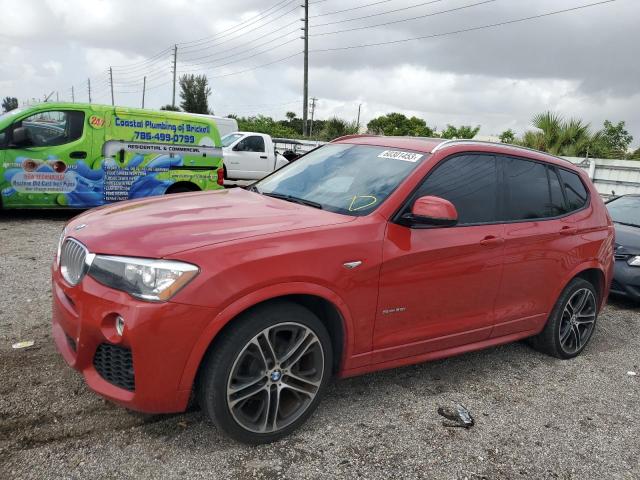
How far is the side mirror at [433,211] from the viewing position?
307cm

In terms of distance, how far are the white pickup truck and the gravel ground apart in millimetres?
11764

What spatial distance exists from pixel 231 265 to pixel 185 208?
86cm

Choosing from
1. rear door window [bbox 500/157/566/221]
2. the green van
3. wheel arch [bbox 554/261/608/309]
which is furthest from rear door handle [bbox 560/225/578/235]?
the green van

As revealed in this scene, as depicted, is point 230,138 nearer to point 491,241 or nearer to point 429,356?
point 491,241

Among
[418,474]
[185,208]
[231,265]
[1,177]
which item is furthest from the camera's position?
[1,177]

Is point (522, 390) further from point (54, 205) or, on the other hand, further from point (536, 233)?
point (54, 205)

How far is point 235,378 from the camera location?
8.92 ft

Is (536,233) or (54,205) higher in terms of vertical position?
(536,233)

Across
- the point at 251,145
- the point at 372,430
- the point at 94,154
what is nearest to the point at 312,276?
the point at 372,430

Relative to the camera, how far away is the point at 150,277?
249 centimetres

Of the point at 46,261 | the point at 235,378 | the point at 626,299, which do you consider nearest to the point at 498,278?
the point at 235,378

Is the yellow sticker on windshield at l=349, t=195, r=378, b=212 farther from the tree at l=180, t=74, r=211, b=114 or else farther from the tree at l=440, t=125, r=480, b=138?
the tree at l=180, t=74, r=211, b=114

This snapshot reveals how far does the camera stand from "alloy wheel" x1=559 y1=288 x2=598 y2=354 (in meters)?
4.45

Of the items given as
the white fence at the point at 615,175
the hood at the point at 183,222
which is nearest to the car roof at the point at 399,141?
the hood at the point at 183,222
